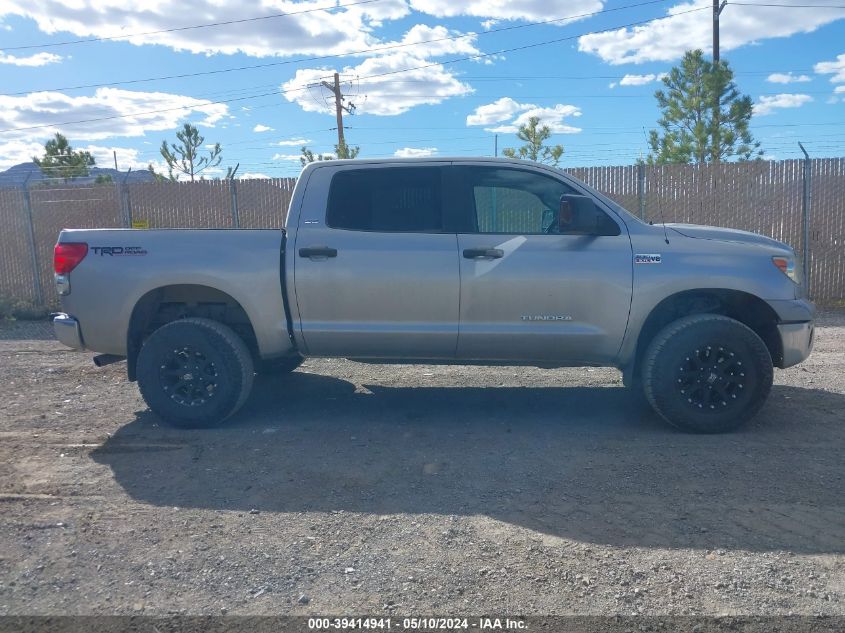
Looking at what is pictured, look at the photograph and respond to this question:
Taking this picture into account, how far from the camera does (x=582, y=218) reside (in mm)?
5418

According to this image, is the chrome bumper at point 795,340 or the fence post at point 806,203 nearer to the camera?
the chrome bumper at point 795,340

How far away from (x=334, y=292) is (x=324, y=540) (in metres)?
2.21

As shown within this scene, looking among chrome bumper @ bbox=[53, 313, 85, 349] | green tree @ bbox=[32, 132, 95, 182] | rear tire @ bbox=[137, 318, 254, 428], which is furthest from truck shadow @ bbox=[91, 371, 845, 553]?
green tree @ bbox=[32, 132, 95, 182]

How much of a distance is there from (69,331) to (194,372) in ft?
3.50

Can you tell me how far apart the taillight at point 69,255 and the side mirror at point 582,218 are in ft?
12.1

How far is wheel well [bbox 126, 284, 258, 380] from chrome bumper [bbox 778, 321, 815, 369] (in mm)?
4083

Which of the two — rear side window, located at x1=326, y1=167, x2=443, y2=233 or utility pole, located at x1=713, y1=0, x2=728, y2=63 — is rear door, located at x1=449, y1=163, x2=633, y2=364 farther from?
utility pole, located at x1=713, y1=0, x2=728, y2=63

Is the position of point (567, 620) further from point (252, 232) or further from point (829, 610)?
point (252, 232)

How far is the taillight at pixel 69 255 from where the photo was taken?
19.0 feet

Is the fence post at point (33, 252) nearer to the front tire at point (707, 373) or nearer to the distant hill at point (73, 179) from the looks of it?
the distant hill at point (73, 179)

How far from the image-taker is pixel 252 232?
5789mm

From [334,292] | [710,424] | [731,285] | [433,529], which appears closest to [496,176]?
[334,292]

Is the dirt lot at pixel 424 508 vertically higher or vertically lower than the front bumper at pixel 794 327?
lower

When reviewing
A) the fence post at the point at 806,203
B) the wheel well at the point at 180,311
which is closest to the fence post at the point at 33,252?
the wheel well at the point at 180,311
